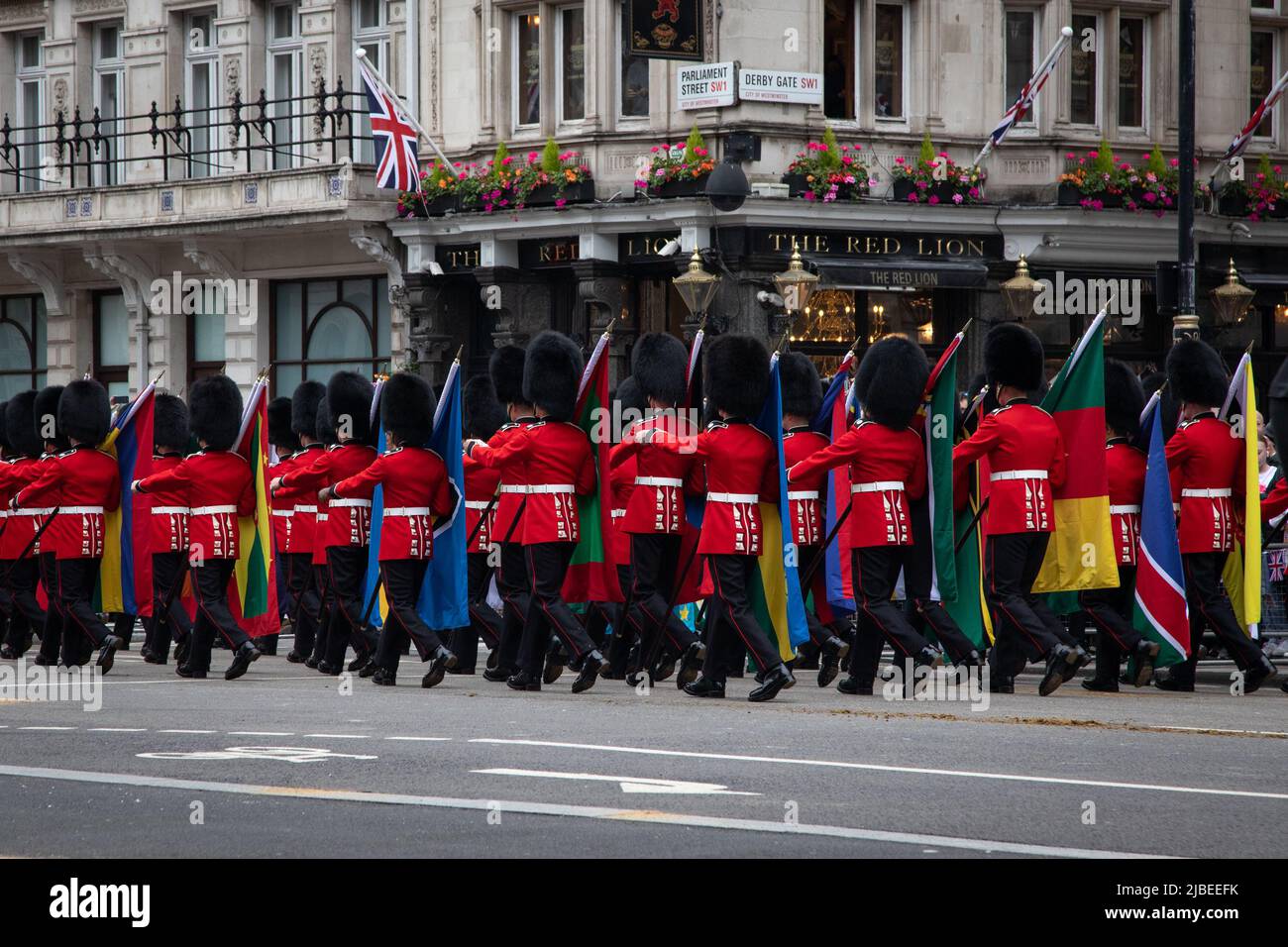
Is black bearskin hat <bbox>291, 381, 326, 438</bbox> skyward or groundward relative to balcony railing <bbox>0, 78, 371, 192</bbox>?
groundward

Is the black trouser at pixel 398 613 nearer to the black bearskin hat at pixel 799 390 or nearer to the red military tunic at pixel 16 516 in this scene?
the black bearskin hat at pixel 799 390

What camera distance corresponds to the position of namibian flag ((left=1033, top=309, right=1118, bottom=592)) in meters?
13.8

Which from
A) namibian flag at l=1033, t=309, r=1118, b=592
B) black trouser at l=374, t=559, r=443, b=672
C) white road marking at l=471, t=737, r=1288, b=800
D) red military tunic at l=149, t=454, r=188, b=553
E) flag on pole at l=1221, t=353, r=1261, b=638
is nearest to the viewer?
white road marking at l=471, t=737, r=1288, b=800

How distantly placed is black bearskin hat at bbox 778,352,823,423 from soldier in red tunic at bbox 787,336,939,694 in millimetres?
1551

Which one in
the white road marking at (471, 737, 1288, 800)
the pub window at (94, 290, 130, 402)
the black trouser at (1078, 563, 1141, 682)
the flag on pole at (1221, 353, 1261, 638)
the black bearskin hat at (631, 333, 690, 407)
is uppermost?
the pub window at (94, 290, 130, 402)

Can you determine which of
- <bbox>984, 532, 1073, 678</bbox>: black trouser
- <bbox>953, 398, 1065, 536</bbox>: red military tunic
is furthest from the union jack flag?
<bbox>984, 532, 1073, 678</bbox>: black trouser

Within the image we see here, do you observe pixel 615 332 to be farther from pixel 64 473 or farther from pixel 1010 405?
pixel 1010 405

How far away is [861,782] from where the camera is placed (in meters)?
8.89

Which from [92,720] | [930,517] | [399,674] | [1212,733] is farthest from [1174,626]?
[92,720]

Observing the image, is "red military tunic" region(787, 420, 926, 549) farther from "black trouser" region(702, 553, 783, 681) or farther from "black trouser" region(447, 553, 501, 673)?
"black trouser" region(447, 553, 501, 673)

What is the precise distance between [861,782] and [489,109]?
19259 millimetres

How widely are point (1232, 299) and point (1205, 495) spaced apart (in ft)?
40.3

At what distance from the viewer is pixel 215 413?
1586 centimetres

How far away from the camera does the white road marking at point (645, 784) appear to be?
859 cm
